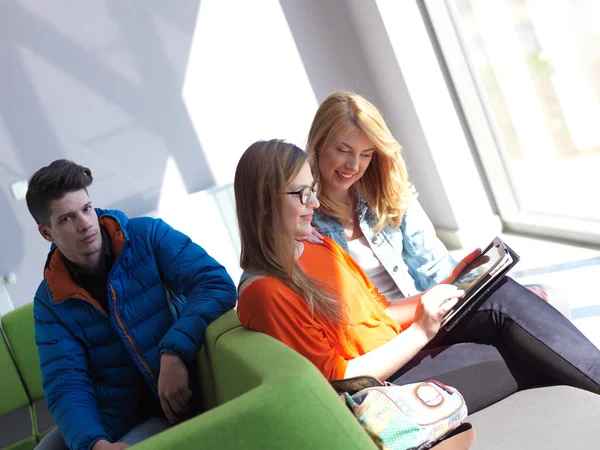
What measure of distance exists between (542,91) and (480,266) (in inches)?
96.5

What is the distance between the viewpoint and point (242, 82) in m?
4.66

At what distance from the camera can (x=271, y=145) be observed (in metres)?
1.82

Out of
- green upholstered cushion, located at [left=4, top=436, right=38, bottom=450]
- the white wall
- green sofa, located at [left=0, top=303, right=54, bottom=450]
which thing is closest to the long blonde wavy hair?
green upholstered cushion, located at [left=4, top=436, right=38, bottom=450]

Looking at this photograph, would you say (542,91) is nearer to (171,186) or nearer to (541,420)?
(171,186)

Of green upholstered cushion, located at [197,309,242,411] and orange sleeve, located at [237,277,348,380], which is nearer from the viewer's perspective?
orange sleeve, located at [237,277,348,380]

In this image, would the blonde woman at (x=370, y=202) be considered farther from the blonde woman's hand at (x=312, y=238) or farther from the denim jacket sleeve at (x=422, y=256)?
the blonde woman's hand at (x=312, y=238)

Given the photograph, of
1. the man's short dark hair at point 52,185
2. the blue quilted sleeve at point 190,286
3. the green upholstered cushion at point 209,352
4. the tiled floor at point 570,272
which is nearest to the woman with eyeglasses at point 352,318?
the green upholstered cushion at point 209,352

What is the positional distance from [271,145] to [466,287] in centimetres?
62

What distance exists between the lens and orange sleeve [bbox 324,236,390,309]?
6.52 ft

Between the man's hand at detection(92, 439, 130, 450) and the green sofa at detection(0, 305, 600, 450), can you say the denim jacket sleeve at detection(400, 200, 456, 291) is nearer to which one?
the green sofa at detection(0, 305, 600, 450)

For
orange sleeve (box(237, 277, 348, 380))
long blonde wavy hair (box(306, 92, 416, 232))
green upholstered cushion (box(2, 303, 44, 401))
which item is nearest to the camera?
orange sleeve (box(237, 277, 348, 380))

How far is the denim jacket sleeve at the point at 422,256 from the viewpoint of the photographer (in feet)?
7.69

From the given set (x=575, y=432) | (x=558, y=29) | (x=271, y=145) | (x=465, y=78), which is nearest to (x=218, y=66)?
(x=465, y=78)

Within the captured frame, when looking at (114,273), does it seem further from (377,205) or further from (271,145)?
(377,205)
